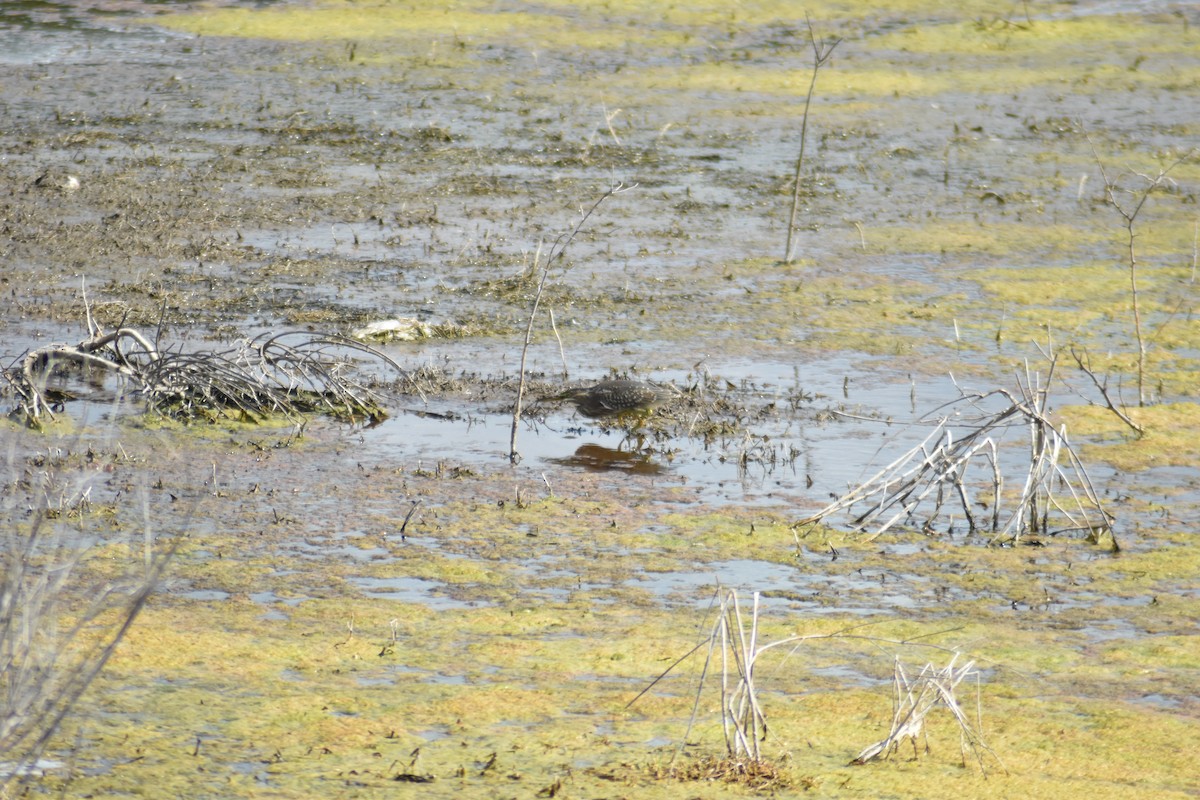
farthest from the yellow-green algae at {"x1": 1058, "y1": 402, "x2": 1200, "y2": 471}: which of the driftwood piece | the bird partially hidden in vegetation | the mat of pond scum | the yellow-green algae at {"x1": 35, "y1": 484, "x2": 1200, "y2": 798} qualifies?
the driftwood piece

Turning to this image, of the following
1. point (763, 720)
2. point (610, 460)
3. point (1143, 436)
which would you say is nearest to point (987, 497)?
point (1143, 436)

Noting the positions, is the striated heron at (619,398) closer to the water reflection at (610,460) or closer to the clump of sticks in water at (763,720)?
the water reflection at (610,460)

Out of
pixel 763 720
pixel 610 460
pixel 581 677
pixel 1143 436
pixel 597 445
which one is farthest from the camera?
pixel 1143 436

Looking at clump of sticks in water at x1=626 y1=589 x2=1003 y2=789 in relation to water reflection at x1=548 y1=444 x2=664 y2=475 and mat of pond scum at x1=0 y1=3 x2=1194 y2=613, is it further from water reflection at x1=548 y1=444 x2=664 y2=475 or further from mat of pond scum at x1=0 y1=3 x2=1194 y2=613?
water reflection at x1=548 y1=444 x2=664 y2=475

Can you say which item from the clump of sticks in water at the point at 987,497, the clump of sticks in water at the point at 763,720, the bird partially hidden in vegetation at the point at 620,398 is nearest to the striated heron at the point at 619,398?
the bird partially hidden in vegetation at the point at 620,398

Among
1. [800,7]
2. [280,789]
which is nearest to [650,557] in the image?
[280,789]

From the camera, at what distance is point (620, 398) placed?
7.75 metres

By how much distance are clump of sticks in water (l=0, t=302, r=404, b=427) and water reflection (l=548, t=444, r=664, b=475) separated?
956 mm

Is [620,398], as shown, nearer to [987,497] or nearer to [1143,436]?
[987,497]

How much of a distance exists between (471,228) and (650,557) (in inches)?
245

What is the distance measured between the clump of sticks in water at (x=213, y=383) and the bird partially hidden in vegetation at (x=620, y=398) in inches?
34.0

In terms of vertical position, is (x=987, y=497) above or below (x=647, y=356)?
below

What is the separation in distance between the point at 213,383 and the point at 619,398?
1795mm

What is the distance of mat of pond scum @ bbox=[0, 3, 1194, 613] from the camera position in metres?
6.21
